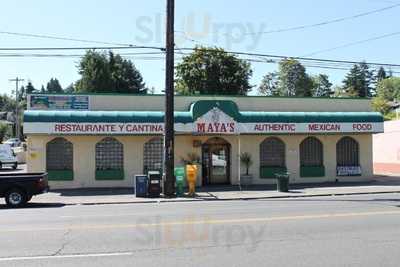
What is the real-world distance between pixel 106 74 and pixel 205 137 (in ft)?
165

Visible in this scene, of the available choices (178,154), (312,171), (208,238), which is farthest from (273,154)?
(208,238)

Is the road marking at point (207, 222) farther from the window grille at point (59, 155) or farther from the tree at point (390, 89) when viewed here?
the tree at point (390, 89)

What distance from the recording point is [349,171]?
32781mm

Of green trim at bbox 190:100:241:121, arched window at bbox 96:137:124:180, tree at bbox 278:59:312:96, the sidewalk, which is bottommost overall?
the sidewalk

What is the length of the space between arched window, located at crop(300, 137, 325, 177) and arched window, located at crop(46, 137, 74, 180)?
12.1 meters

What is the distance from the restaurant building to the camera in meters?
28.9

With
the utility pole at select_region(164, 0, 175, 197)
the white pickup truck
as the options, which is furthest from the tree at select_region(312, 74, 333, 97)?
the utility pole at select_region(164, 0, 175, 197)

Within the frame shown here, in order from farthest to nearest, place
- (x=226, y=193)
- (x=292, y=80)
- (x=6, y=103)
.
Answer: (x=6, y=103), (x=292, y=80), (x=226, y=193)

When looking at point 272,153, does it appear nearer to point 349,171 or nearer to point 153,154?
point 349,171

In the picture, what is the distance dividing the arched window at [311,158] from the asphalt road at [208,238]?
47.8 feet

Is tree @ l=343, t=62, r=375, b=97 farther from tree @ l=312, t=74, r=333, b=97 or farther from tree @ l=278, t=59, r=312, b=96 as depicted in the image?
tree @ l=278, t=59, r=312, b=96

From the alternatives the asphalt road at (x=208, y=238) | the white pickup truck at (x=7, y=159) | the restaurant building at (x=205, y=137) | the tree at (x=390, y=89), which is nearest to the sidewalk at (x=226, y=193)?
the restaurant building at (x=205, y=137)

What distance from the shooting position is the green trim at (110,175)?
2972 cm

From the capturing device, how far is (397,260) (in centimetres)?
929
